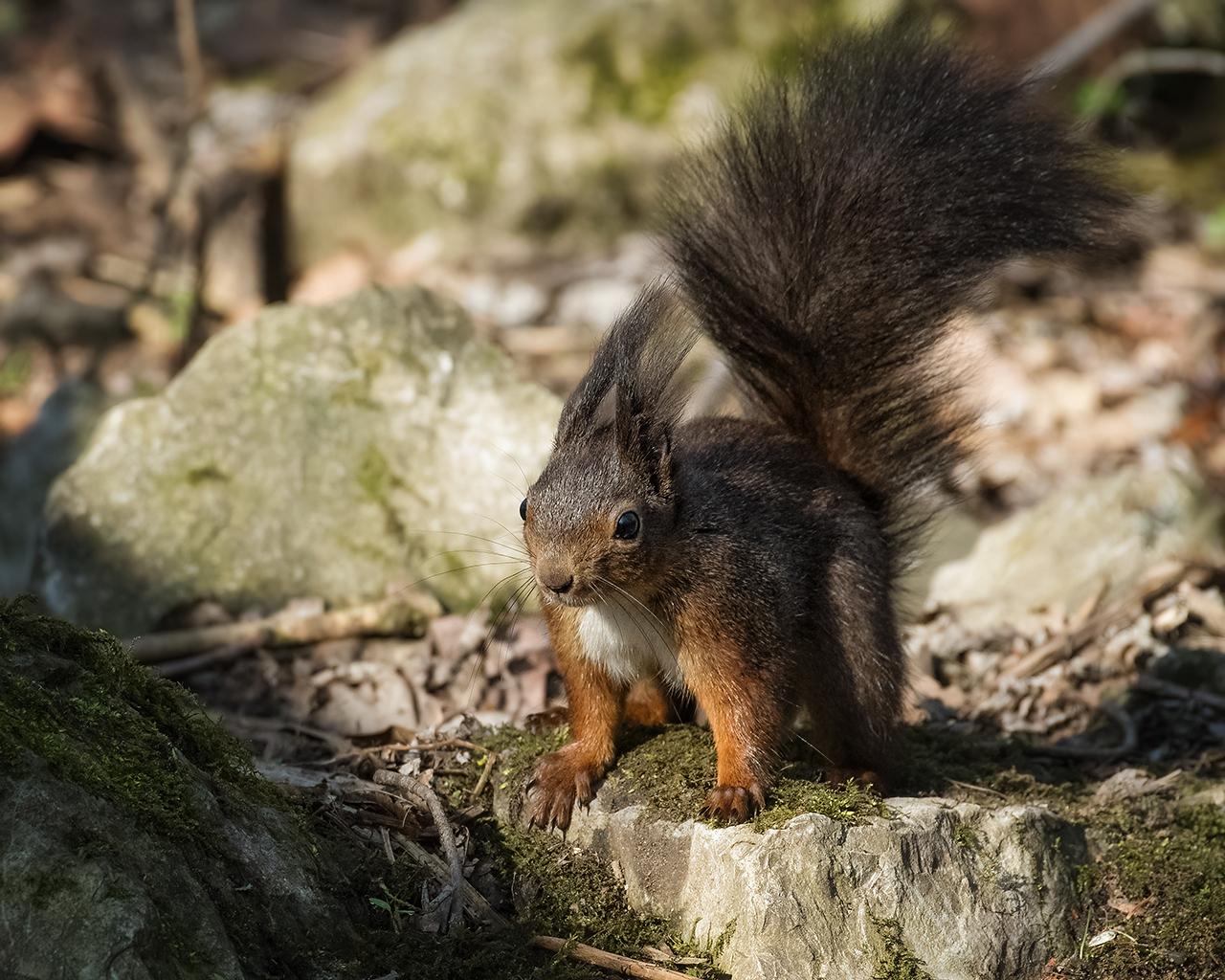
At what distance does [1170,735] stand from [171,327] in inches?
267

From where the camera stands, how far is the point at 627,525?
2.92 metres

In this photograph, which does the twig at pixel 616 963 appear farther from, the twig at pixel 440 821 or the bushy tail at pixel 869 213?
the bushy tail at pixel 869 213

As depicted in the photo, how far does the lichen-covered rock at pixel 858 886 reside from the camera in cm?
259

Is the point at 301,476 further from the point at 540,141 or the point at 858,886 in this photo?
the point at 540,141

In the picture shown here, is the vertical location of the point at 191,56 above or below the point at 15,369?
above

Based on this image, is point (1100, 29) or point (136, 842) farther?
point (1100, 29)

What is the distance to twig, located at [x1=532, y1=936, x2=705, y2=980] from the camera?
254cm

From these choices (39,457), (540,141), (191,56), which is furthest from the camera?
(540,141)

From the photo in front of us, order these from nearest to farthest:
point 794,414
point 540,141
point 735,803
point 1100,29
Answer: point 735,803 → point 794,414 → point 1100,29 → point 540,141

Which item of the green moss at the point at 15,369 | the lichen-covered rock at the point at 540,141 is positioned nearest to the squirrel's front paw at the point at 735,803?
the lichen-covered rock at the point at 540,141

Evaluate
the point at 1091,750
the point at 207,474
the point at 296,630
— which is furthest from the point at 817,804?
the point at 207,474

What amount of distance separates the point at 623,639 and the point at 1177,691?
2313 mm

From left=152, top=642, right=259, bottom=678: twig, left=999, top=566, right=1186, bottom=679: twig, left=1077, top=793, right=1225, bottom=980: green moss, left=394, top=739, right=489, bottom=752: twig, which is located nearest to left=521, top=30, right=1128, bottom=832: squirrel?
left=394, top=739, right=489, bottom=752: twig

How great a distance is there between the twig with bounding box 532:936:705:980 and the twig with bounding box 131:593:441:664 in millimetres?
1991
